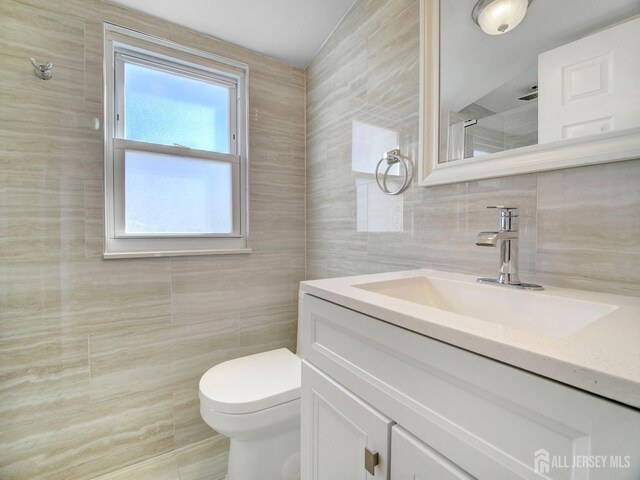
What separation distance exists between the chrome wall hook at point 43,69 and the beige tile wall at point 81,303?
0.07ft

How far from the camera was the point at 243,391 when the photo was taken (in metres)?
1.12

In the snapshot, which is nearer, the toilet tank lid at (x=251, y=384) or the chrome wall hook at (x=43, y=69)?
the toilet tank lid at (x=251, y=384)

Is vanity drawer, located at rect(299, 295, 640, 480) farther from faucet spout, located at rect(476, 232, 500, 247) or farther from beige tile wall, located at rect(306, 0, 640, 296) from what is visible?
beige tile wall, located at rect(306, 0, 640, 296)

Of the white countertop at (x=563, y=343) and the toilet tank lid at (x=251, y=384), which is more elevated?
the white countertop at (x=563, y=343)

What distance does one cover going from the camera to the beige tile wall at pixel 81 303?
3.78ft

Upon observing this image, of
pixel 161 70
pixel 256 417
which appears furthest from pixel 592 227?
pixel 161 70

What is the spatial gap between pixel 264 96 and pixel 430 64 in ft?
3.28

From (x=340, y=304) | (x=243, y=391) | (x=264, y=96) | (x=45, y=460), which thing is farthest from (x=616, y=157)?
(x=45, y=460)

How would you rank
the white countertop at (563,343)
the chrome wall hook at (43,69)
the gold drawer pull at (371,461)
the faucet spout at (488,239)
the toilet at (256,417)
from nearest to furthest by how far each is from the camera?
the white countertop at (563,343) < the gold drawer pull at (371,461) < the faucet spout at (488,239) < the toilet at (256,417) < the chrome wall hook at (43,69)

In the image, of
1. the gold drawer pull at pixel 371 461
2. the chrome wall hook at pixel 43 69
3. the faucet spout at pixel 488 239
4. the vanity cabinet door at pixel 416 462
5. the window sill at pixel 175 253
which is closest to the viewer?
the vanity cabinet door at pixel 416 462

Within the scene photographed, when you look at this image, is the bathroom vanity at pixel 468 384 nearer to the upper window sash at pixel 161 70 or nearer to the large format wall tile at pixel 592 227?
the large format wall tile at pixel 592 227

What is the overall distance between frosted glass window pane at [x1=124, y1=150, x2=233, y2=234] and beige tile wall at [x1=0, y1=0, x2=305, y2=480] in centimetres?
14

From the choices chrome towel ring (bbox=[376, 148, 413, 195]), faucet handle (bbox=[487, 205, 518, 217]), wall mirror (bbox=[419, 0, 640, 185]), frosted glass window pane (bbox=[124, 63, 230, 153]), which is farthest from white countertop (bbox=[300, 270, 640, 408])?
frosted glass window pane (bbox=[124, 63, 230, 153])

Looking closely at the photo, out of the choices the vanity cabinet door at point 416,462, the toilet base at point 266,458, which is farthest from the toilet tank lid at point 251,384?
the vanity cabinet door at point 416,462
